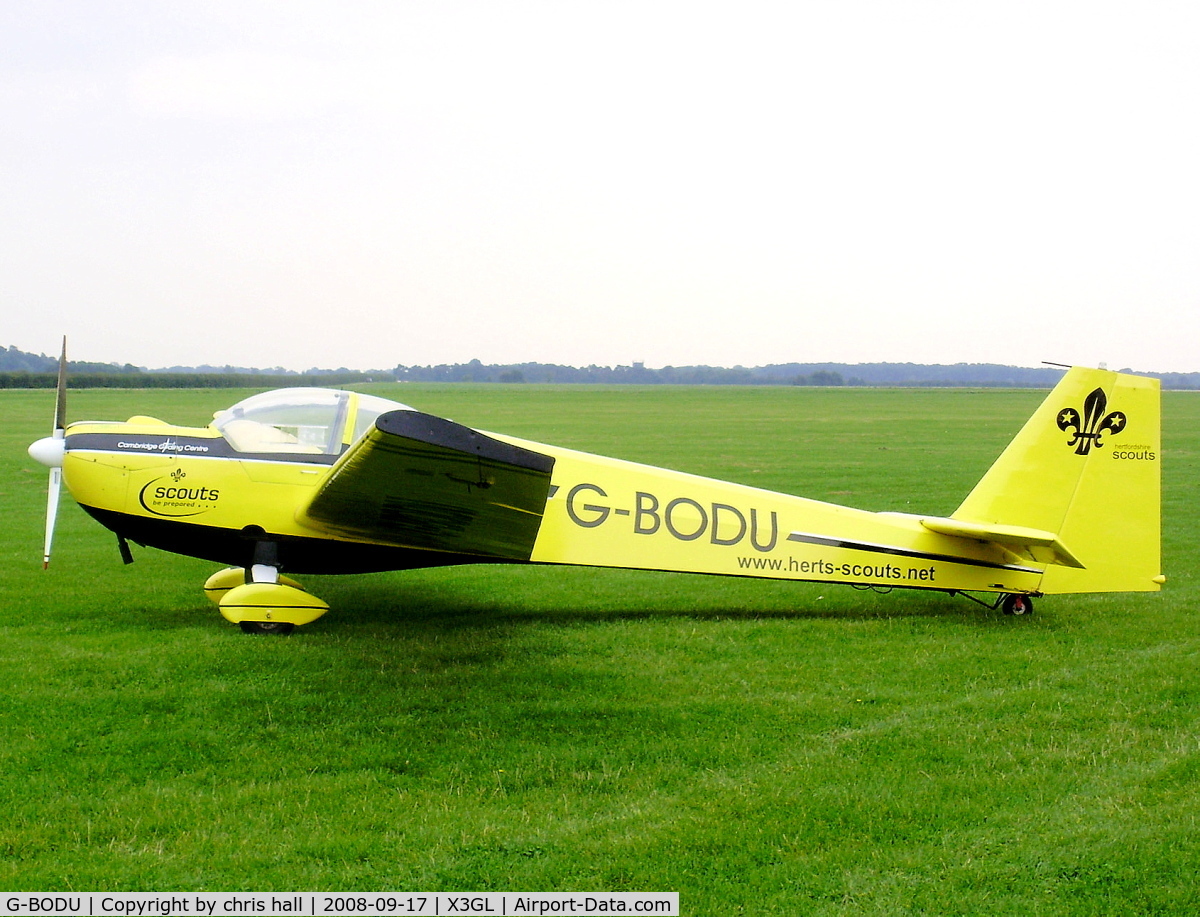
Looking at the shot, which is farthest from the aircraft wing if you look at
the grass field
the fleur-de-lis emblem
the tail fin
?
the fleur-de-lis emblem

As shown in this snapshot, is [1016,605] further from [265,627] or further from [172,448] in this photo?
[172,448]

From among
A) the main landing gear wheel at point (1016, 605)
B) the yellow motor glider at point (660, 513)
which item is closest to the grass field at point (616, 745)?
the main landing gear wheel at point (1016, 605)

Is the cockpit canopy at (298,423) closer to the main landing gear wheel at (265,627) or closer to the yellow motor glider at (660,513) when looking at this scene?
the yellow motor glider at (660,513)

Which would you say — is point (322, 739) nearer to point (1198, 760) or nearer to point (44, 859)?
point (44, 859)

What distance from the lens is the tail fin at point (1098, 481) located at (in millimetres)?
8141

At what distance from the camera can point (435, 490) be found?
19.7 ft

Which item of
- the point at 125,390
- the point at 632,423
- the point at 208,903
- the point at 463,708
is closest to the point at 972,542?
the point at 463,708

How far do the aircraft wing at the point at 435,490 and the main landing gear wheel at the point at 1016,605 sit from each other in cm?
436

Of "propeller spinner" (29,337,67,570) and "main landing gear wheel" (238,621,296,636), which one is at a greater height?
"propeller spinner" (29,337,67,570)

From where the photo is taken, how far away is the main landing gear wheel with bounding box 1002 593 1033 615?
859cm

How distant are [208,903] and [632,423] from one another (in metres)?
36.5

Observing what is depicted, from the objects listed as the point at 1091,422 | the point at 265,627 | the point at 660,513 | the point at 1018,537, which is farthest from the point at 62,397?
the point at 1091,422

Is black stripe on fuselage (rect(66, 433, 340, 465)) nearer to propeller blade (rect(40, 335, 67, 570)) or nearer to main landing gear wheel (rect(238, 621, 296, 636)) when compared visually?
propeller blade (rect(40, 335, 67, 570))

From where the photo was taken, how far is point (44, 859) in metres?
4.20
